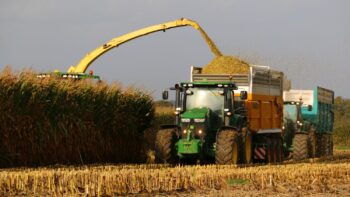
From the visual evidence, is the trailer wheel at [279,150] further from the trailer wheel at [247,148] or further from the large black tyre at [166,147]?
the large black tyre at [166,147]

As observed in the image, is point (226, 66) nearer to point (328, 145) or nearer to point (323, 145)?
point (323, 145)

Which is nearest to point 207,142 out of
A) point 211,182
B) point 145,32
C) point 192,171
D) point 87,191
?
point 192,171

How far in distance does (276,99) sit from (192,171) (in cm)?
842

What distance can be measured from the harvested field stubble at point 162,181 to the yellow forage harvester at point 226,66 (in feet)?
22.7

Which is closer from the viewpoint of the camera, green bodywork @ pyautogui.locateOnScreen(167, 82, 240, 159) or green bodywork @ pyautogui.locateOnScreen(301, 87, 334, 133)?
green bodywork @ pyautogui.locateOnScreen(167, 82, 240, 159)

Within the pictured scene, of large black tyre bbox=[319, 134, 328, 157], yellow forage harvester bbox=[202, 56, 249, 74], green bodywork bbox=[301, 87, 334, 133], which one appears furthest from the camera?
large black tyre bbox=[319, 134, 328, 157]

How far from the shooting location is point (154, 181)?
45.6 ft

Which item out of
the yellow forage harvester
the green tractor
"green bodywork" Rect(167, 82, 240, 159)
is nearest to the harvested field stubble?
the green tractor

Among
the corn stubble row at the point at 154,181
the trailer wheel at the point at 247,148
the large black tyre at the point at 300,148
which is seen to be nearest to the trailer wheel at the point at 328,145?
the large black tyre at the point at 300,148

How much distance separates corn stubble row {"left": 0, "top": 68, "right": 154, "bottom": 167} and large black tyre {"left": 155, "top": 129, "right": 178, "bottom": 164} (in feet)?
9.34

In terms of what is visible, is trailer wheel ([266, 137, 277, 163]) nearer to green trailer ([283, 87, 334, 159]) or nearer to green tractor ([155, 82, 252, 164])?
green trailer ([283, 87, 334, 159])

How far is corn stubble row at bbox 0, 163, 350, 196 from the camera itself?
12.9 m

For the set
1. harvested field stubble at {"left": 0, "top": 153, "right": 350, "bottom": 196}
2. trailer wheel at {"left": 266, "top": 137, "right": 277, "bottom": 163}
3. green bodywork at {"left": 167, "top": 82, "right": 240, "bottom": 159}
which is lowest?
harvested field stubble at {"left": 0, "top": 153, "right": 350, "bottom": 196}

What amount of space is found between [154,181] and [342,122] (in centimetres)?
5700
